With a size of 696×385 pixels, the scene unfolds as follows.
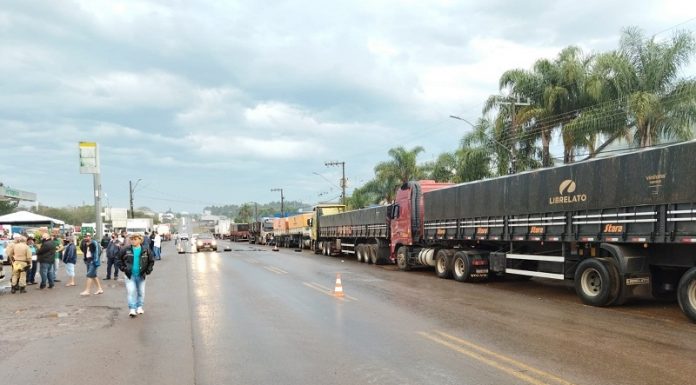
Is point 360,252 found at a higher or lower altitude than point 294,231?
lower

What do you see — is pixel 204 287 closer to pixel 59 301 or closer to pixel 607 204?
pixel 59 301

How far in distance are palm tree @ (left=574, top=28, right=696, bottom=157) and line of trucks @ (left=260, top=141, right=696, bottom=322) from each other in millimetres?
11731

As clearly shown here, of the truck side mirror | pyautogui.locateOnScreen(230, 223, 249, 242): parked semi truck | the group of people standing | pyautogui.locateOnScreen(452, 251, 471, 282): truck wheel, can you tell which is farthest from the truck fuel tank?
pyautogui.locateOnScreen(230, 223, 249, 242): parked semi truck

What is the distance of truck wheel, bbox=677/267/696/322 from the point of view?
9352 mm

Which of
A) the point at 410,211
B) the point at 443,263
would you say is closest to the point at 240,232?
the point at 410,211

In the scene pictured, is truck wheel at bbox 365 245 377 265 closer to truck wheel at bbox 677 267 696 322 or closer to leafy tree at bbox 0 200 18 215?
truck wheel at bbox 677 267 696 322

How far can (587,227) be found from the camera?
461 inches

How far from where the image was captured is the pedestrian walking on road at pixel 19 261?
14.3 m

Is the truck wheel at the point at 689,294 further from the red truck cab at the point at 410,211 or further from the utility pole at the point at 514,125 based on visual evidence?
the utility pole at the point at 514,125

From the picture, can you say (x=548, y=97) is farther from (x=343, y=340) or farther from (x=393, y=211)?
(x=343, y=340)

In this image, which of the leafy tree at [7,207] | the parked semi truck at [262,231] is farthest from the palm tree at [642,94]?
the leafy tree at [7,207]

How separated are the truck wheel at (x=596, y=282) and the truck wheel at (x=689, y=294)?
1434 millimetres

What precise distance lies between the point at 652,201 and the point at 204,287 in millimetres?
11115

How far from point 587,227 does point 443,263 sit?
267 inches
